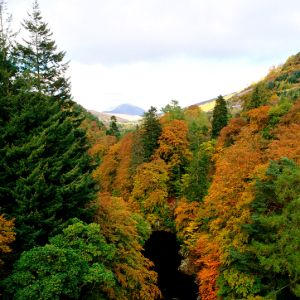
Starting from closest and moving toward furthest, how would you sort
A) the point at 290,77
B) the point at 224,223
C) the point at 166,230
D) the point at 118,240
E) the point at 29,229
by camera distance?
the point at 29,229, the point at 118,240, the point at 224,223, the point at 166,230, the point at 290,77

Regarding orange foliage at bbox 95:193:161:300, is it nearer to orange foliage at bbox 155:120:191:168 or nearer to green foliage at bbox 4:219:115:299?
green foliage at bbox 4:219:115:299

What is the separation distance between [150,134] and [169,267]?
67.6 feet

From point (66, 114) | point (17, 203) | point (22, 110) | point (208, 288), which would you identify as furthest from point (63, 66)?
point (208, 288)

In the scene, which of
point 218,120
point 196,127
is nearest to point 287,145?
point 218,120

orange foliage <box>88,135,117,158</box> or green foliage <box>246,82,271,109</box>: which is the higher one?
green foliage <box>246,82,271,109</box>

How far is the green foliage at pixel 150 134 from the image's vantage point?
4981 centimetres

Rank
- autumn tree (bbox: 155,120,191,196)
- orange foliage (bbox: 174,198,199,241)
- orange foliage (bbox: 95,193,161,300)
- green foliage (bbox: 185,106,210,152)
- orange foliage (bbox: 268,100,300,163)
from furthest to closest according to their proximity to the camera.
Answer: green foliage (bbox: 185,106,210,152) < autumn tree (bbox: 155,120,191,196) < orange foliage (bbox: 174,198,199,241) < orange foliage (bbox: 268,100,300,163) < orange foliage (bbox: 95,193,161,300)

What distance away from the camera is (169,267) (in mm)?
36250

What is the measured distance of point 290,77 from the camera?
284 feet

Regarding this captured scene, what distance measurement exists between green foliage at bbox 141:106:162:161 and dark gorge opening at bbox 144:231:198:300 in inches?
473

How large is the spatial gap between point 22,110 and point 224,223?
17339 millimetres

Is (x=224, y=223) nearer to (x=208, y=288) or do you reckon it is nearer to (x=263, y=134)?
(x=208, y=288)

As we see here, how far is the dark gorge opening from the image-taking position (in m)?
30.5

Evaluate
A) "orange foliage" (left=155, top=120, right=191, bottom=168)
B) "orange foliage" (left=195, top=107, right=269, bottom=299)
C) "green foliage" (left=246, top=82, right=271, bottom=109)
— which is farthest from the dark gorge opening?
"green foliage" (left=246, top=82, right=271, bottom=109)
